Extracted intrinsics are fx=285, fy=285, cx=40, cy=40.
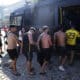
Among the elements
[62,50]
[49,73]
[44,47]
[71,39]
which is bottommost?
Answer: [49,73]

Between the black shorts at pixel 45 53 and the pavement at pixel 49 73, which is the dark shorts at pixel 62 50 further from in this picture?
the black shorts at pixel 45 53

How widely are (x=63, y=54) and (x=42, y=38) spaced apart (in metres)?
1.23

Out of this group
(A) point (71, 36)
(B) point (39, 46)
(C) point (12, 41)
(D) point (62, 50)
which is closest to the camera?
(C) point (12, 41)

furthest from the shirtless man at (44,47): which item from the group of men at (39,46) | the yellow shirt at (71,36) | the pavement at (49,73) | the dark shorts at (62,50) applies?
the yellow shirt at (71,36)

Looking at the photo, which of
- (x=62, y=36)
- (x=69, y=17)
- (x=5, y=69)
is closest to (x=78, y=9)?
(x=69, y=17)

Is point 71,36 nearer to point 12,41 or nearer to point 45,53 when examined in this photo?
point 45,53

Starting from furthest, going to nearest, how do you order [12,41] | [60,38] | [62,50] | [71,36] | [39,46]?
[71,36] → [62,50] → [60,38] → [39,46] → [12,41]

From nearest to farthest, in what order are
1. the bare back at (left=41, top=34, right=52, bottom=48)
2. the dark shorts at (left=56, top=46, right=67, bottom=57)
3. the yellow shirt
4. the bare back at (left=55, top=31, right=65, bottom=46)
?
the bare back at (left=41, top=34, right=52, bottom=48)
the bare back at (left=55, top=31, right=65, bottom=46)
the dark shorts at (left=56, top=46, right=67, bottom=57)
the yellow shirt

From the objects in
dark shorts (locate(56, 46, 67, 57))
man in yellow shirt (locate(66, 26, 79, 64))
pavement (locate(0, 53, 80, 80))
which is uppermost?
man in yellow shirt (locate(66, 26, 79, 64))

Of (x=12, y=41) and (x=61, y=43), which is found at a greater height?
(x=12, y=41)

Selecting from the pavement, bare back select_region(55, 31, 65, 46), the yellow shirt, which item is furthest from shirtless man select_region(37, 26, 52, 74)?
the yellow shirt

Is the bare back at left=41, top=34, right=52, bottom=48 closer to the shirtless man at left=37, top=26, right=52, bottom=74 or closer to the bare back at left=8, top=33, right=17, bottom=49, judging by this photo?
the shirtless man at left=37, top=26, right=52, bottom=74

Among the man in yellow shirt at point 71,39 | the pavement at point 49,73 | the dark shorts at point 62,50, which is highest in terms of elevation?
the man in yellow shirt at point 71,39

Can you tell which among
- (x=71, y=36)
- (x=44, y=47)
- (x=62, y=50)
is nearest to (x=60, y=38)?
(x=62, y=50)
